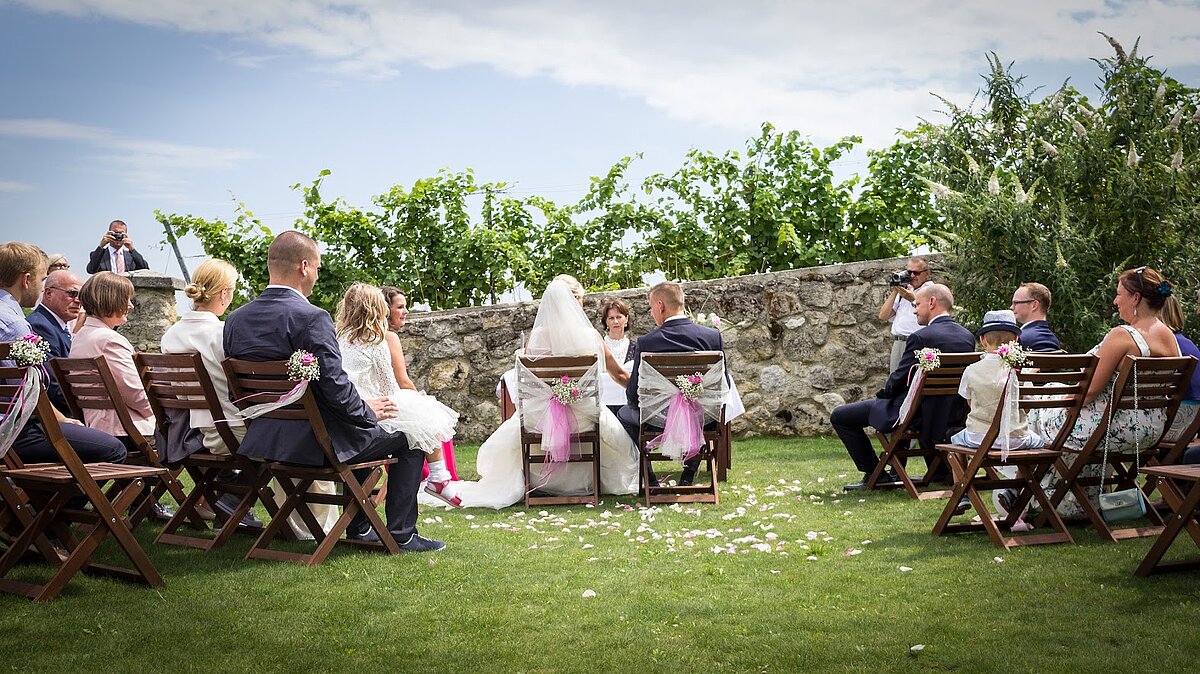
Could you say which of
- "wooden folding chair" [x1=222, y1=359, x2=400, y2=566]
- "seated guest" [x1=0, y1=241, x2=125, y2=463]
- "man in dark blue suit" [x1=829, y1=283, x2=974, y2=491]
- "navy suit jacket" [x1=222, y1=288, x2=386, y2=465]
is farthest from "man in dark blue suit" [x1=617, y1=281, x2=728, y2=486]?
"seated guest" [x1=0, y1=241, x2=125, y2=463]

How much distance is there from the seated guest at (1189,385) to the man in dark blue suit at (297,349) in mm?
4306

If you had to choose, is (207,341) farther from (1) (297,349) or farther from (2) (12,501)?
(2) (12,501)

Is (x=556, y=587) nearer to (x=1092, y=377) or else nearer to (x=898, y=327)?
(x=1092, y=377)

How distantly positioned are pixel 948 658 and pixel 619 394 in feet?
17.9

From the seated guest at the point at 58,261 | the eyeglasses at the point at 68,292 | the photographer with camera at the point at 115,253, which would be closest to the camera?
the eyeglasses at the point at 68,292

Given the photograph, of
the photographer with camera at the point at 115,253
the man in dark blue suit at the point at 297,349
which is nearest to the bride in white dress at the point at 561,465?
the man in dark blue suit at the point at 297,349

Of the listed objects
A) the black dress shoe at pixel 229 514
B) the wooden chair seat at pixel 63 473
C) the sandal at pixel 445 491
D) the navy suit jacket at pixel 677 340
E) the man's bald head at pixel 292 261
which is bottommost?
the sandal at pixel 445 491

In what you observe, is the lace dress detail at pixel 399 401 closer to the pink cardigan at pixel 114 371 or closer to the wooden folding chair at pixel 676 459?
the pink cardigan at pixel 114 371

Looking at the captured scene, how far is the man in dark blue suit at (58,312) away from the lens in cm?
608

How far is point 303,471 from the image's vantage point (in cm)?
520

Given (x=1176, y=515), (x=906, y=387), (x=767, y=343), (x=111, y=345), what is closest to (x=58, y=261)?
(x=111, y=345)

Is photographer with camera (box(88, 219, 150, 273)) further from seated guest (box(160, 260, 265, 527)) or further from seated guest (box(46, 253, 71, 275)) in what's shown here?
seated guest (box(160, 260, 265, 527))

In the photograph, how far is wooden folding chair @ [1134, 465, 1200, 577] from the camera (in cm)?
432

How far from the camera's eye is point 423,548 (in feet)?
18.5
